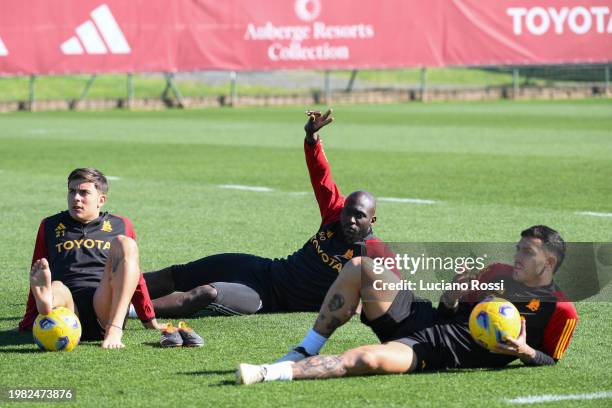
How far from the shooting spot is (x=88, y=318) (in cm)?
865

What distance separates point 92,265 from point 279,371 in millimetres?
2128

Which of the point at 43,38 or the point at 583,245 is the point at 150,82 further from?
the point at 583,245

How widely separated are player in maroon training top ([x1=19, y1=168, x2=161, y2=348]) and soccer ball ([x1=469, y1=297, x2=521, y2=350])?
2280 mm

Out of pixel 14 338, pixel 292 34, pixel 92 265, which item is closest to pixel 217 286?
pixel 92 265

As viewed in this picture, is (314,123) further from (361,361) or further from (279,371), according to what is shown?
(279,371)

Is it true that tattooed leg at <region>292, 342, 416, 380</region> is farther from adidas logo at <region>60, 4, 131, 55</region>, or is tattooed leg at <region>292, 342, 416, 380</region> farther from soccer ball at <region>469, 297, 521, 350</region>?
adidas logo at <region>60, 4, 131, 55</region>

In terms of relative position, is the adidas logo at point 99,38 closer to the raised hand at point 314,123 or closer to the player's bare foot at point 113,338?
the raised hand at point 314,123

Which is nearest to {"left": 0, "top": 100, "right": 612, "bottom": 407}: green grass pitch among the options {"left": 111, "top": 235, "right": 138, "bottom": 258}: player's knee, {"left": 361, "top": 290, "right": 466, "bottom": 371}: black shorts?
{"left": 361, "top": 290, "right": 466, "bottom": 371}: black shorts

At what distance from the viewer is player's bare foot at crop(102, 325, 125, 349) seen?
27.5 feet

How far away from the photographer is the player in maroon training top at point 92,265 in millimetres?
8500

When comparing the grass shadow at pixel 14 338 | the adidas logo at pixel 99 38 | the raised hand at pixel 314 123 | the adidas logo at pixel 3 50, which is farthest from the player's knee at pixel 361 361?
the adidas logo at pixel 99 38

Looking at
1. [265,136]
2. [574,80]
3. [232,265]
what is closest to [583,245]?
[232,265]

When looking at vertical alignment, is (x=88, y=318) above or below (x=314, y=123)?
below

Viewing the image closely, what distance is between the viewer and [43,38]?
110 feet
